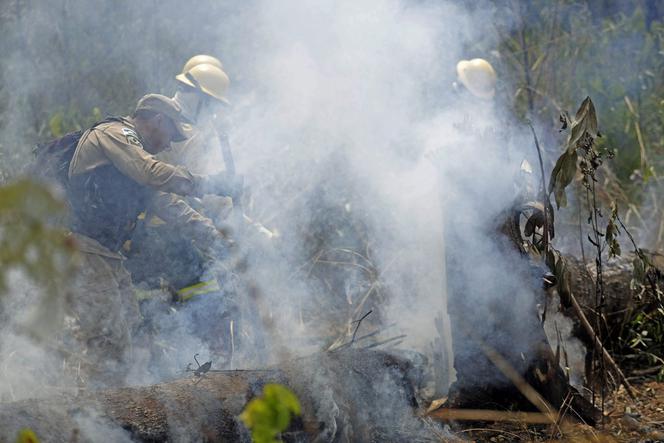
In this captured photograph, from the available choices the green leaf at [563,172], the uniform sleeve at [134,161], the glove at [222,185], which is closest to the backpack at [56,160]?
the uniform sleeve at [134,161]

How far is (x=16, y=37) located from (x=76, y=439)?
7229 millimetres

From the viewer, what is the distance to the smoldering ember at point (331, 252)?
10.2 feet

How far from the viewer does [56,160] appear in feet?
13.5

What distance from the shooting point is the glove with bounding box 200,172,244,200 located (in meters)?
4.60

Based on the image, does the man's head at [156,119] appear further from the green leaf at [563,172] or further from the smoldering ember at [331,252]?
the green leaf at [563,172]

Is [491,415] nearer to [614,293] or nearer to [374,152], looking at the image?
[614,293]

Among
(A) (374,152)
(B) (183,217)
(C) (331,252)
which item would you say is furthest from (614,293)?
(B) (183,217)

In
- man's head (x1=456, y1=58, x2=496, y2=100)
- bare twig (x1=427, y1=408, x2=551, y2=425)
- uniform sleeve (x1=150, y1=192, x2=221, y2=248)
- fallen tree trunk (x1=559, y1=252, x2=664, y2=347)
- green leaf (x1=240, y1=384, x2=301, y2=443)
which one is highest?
green leaf (x1=240, y1=384, x2=301, y2=443)

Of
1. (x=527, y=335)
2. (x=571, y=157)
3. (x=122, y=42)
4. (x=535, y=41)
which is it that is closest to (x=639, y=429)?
(x=527, y=335)

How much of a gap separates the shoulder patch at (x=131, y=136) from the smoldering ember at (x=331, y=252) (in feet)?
0.08

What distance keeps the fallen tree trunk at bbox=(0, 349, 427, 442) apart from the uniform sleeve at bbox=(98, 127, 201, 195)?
1525mm

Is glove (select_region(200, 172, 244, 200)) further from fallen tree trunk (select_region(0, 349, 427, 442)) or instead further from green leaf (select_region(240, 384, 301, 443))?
A: green leaf (select_region(240, 384, 301, 443))

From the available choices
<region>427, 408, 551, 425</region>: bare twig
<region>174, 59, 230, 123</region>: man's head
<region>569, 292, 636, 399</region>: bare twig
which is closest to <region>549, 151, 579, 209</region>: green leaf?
<region>569, 292, 636, 399</region>: bare twig

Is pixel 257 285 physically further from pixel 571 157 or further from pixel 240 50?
pixel 240 50
